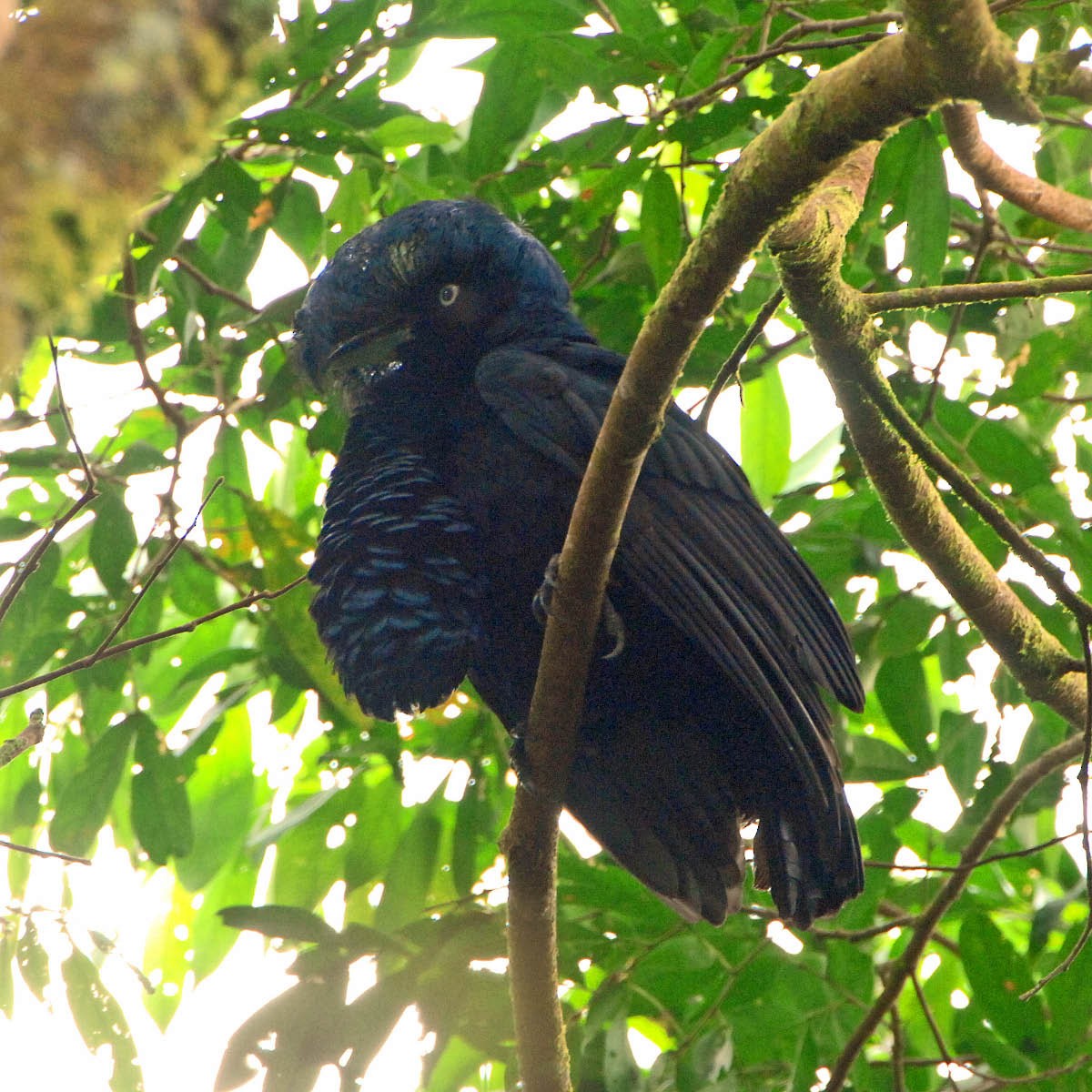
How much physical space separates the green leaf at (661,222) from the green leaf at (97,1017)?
176 cm

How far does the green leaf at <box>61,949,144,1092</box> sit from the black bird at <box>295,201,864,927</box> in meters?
0.72

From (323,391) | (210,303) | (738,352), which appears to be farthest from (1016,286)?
(210,303)

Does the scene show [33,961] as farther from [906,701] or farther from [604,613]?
[906,701]

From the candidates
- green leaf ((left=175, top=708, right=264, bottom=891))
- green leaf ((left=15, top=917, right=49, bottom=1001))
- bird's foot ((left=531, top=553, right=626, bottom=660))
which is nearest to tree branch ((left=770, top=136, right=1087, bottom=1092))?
bird's foot ((left=531, top=553, right=626, bottom=660))

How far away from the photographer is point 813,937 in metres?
3.06

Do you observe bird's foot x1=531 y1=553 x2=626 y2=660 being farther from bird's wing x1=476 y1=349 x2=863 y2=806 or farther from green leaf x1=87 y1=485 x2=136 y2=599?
green leaf x1=87 y1=485 x2=136 y2=599

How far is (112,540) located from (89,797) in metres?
0.62

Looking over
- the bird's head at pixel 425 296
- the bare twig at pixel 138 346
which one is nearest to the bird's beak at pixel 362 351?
the bird's head at pixel 425 296

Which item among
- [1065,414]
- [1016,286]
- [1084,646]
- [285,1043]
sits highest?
[1065,414]

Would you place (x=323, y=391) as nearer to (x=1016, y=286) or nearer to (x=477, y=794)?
(x=477, y=794)

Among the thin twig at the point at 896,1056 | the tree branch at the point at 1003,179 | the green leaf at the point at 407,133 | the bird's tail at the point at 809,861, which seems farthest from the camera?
the green leaf at the point at 407,133

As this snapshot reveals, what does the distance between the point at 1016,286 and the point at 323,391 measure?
1.58 meters

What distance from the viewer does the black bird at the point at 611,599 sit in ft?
7.86

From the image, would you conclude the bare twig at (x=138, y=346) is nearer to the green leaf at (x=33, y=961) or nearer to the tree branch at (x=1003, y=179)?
the green leaf at (x=33, y=961)
